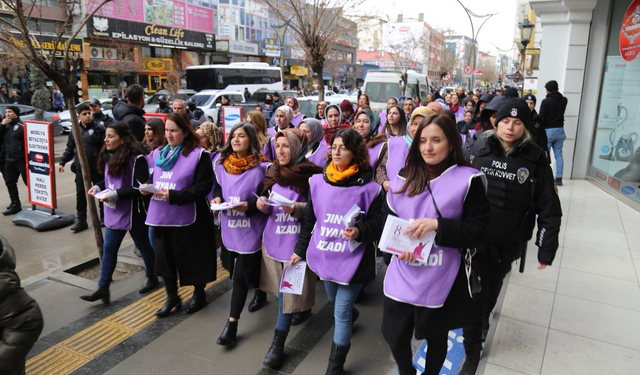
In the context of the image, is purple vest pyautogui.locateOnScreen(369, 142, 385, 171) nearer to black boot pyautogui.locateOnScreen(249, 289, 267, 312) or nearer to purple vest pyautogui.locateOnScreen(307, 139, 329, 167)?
purple vest pyautogui.locateOnScreen(307, 139, 329, 167)

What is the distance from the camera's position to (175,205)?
13.8 ft

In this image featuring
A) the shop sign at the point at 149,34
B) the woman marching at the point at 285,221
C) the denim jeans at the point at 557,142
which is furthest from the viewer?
the shop sign at the point at 149,34

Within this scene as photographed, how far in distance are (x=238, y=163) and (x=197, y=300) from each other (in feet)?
5.09

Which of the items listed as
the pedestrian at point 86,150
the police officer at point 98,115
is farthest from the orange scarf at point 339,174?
the police officer at point 98,115

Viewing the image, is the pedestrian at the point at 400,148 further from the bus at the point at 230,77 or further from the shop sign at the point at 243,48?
the shop sign at the point at 243,48

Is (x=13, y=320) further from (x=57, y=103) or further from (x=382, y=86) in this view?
(x=57, y=103)

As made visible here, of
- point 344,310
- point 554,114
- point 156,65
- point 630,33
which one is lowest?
point 344,310

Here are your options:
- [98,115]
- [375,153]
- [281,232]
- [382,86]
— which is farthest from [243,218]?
[382,86]

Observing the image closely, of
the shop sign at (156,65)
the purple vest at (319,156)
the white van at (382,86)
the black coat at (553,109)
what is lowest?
the purple vest at (319,156)

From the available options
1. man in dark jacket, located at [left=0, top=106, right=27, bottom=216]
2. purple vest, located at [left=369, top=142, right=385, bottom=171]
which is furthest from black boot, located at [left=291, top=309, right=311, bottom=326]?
man in dark jacket, located at [left=0, top=106, right=27, bottom=216]

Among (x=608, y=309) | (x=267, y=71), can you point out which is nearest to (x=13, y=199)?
(x=608, y=309)

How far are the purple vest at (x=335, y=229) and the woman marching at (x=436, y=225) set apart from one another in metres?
0.52

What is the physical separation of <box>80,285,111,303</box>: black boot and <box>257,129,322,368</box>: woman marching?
1.88 metres

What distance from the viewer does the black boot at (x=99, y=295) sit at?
4.52 meters
